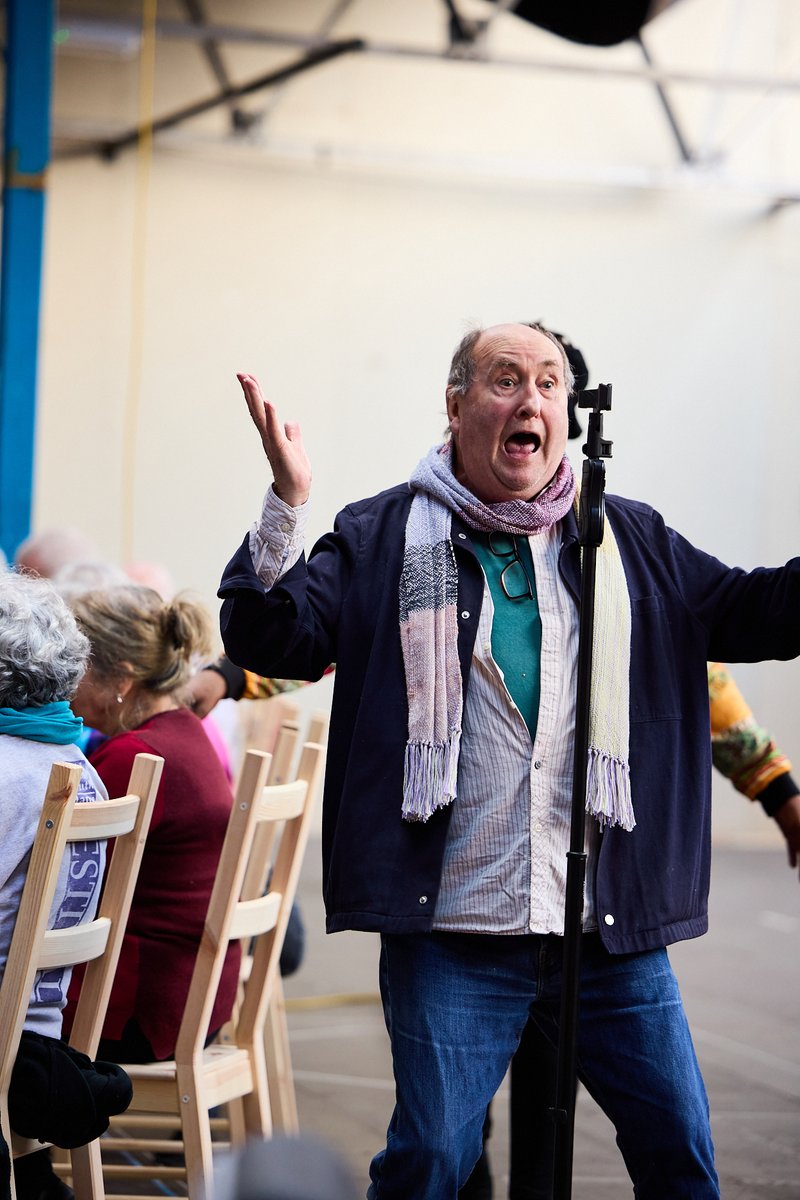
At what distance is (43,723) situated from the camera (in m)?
2.08

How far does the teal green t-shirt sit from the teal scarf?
66 centimetres

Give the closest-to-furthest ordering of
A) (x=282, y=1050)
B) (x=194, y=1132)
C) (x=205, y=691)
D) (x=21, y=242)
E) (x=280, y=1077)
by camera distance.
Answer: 1. (x=194, y=1132)
2. (x=205, y=691)
3. (x=280, y=1077)
4. (x=282, y=1050)
5. (x=21, y=242)

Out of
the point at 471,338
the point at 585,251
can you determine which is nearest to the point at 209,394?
the point at 585,251

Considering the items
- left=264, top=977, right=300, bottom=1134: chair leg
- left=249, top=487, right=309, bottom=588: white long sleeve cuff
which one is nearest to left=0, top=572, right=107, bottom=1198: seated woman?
left=249, top=487, right=309, bottom=588: white long sleeve cuff

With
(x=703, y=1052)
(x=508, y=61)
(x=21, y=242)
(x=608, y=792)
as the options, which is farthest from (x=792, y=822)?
(x=508, y=61)

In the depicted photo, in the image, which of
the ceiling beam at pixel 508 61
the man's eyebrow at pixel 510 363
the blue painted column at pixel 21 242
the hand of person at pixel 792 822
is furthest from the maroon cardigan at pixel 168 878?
the ceiling beam at pixel 508 61

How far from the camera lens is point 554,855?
6.12ft

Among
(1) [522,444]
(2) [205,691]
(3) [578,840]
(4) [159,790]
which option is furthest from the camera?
(2) [205,691]

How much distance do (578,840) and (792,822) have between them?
1.10 meters

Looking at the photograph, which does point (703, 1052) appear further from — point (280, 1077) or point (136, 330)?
point (136, 330)

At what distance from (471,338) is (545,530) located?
0.31 metres

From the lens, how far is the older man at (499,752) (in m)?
1.81

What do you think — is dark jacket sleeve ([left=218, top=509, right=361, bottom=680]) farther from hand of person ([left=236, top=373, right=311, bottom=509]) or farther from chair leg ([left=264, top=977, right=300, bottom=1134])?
chair leg ([left=264, top=977, right=300, bottom=1134])

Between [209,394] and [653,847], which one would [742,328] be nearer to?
[209,394]
